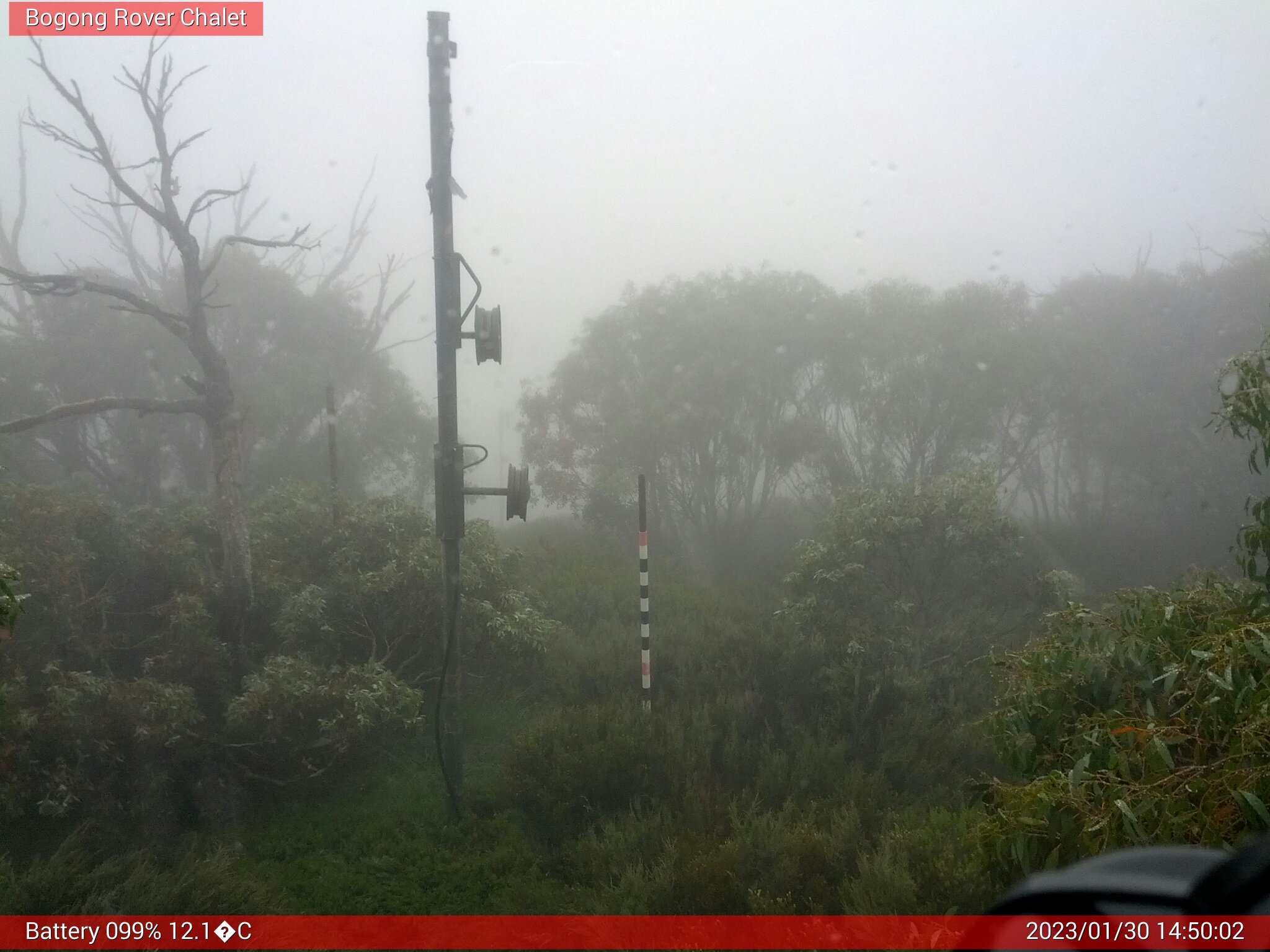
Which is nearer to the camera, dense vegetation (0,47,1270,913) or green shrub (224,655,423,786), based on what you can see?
dense vegetation (0,47,1270,913)

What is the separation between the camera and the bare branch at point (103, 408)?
25.8ft

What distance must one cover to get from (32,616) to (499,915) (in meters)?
4.71

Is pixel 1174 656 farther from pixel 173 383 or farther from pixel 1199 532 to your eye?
pixel 173 383

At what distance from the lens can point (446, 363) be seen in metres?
6.56

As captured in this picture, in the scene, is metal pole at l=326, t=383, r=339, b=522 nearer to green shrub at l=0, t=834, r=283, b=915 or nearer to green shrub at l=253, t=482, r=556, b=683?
green shrub at l=253, t=482, r=556, b=683

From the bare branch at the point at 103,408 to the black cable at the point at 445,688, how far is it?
378cm

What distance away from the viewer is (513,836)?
603cm

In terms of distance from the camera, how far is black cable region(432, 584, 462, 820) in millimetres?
6301

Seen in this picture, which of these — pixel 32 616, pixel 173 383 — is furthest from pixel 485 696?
pixel 173 383

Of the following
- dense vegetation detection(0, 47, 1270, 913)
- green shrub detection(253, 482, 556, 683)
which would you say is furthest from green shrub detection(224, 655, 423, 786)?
green shrub detection(253, 482, 556, 683)

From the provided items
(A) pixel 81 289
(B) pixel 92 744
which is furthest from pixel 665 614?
(A) pixel 81 289

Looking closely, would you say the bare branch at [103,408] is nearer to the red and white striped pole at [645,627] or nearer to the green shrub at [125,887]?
the green shrub at [125,887]

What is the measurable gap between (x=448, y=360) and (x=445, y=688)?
8.05 feet

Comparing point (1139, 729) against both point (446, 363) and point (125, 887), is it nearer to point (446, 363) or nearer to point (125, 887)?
point (125, 887)
